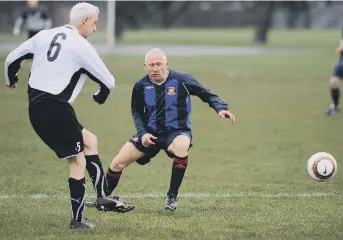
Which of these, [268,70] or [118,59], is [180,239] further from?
[118,59]

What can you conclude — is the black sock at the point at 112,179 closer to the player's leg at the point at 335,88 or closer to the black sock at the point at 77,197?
the black sock at the point at 77,197

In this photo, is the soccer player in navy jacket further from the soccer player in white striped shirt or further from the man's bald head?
the soccer player in white striped shirt

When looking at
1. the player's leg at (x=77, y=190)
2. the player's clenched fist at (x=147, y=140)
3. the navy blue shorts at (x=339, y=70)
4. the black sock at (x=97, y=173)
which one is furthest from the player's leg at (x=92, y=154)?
the navy blue shorts at (x=339, y=70)

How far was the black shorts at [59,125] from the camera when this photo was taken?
7320 millimetres

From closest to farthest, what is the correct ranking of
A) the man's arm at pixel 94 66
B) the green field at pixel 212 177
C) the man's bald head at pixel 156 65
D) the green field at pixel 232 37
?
the man's arm at pixel 94 66 → the green field at pixel 212 177 → the man's bald head at pixel 156 65 → the green field at pixel 232 37

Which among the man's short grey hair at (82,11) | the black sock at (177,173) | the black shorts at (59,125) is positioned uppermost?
the man's short grey hair at (82,11)

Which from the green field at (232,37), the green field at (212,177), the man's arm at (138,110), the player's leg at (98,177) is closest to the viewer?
the green field at (212,177)

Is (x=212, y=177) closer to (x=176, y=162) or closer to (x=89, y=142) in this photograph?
(x=176, y=162)

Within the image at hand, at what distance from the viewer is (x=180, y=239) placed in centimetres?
711

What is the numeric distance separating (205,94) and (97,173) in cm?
140

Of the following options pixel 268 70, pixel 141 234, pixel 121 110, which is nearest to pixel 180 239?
pixel 141 234

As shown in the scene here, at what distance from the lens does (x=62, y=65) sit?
23.7 ft

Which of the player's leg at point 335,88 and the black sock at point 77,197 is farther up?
the player's leg at point 335,88

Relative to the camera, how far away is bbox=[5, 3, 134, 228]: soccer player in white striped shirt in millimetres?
7246
